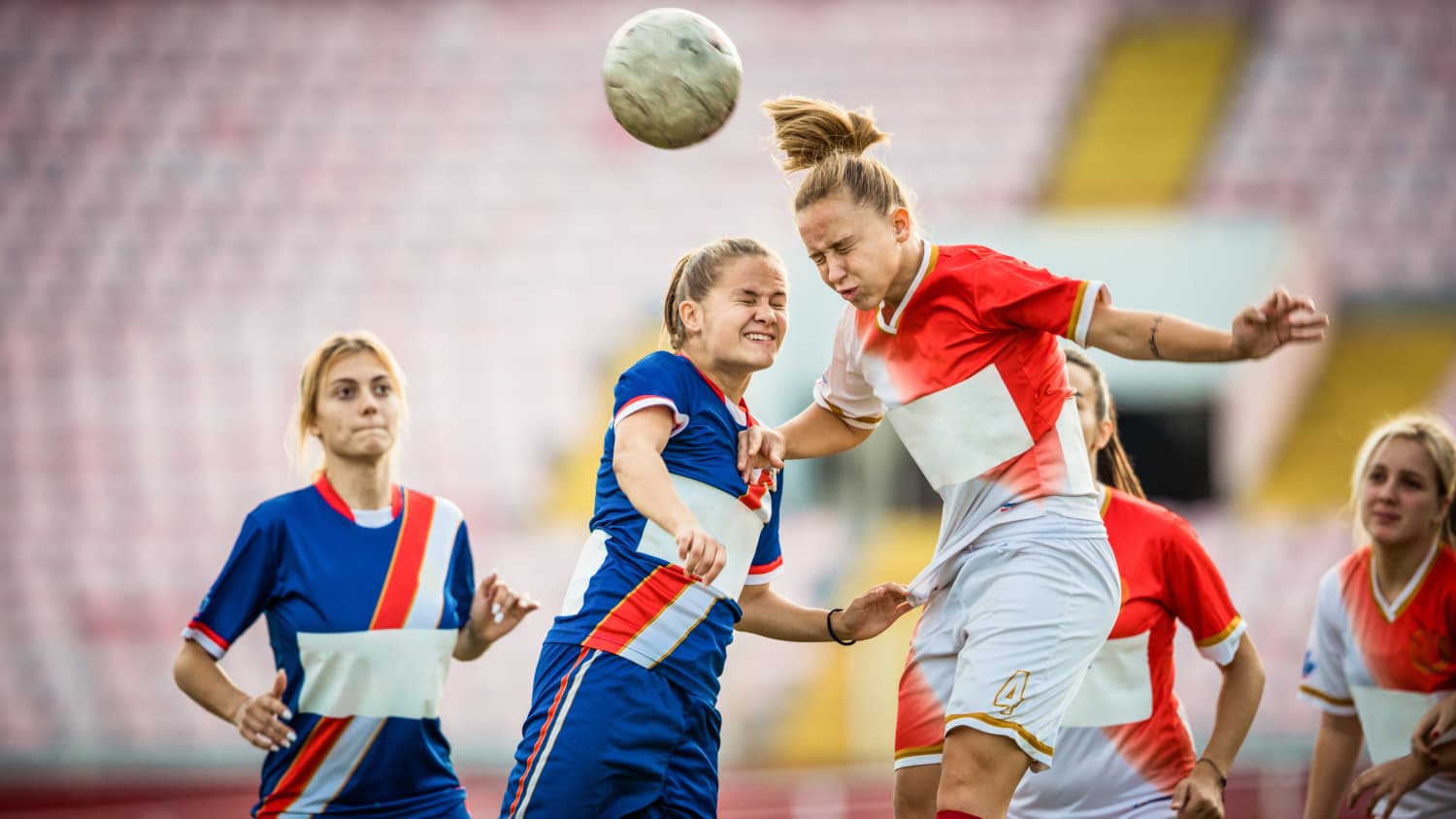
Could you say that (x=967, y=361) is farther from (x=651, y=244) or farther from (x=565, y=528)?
→ (x=651, y=244)

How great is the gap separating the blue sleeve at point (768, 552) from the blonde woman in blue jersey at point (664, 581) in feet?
0.11

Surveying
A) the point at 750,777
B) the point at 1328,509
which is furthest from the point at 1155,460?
the point at 750,777

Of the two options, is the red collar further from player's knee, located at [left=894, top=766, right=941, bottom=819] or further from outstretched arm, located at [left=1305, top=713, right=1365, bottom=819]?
outstretched arm, located at [left=1305, top=713, right=1365, bottom=819]

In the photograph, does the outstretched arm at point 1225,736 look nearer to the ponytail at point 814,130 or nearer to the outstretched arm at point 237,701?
the ponytail at point 814,130

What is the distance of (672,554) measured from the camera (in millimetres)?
3299

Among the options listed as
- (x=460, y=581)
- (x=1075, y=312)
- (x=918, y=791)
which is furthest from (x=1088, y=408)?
(x=460, y=581)

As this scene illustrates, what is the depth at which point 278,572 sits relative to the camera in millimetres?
3924

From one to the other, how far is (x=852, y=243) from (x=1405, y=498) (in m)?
2.01

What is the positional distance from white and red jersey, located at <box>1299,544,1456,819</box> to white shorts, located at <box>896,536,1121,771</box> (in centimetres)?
134

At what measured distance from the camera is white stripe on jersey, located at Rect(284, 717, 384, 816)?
3.79 metres

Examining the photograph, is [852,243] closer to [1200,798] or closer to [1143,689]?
[1143,689]

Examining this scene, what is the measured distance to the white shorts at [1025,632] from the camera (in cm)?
327

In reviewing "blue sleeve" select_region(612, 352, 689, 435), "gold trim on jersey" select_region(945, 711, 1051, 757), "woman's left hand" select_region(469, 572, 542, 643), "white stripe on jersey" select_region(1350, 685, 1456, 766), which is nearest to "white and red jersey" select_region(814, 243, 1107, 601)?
"gold trim on jersey" select_region(945, 711, 1051, 757)

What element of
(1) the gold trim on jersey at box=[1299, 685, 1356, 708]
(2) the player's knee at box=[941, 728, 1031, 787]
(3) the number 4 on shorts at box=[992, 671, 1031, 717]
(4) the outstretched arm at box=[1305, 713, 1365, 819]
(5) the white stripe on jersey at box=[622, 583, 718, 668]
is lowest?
(4) the outstretched arm at box=[1305, 713, 1365, 819]
